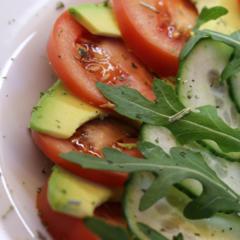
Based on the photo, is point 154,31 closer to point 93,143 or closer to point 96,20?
point 96,20

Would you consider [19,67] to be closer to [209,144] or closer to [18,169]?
[18,169]

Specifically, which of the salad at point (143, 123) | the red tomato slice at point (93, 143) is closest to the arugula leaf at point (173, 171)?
the salad at point (143, 123)

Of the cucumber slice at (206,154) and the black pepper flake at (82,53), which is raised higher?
the black pepper flake at (82,53)

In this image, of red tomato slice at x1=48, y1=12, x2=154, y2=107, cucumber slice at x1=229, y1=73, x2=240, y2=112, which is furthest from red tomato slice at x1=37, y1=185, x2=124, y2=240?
cucumber slice at x1=229, y1=73, x2=240, y2=112

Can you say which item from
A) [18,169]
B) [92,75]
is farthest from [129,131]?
[18,169]

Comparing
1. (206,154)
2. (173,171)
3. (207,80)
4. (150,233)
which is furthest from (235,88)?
(150,233)

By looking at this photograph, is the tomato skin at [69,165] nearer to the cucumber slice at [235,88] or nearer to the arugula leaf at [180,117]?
the arugula leaf at [180,117]

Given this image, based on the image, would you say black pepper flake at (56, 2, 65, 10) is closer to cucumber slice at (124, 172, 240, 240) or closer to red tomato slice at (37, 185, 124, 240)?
red tomato slice at (37, 185, 124, 240)
